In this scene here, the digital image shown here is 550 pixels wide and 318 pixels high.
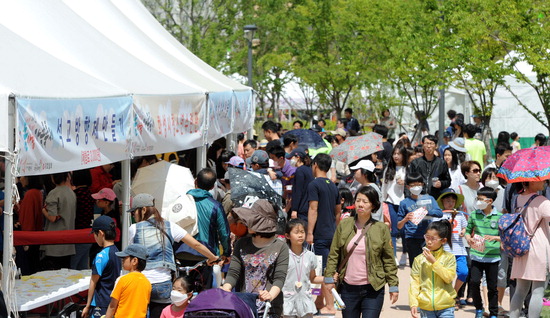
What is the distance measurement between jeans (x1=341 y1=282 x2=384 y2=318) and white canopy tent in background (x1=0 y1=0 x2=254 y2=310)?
8.78 ft

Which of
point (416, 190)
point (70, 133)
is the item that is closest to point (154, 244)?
point (70, 133)

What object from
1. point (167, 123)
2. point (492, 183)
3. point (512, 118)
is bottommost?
point (492, 183)

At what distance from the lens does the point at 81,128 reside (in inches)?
336

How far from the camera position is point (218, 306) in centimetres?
645

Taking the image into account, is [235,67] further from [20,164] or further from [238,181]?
[20,164]

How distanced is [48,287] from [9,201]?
2.05 m

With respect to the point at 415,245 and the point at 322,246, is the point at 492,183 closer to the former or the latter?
the point at 415,245

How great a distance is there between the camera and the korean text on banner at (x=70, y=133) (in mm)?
7461

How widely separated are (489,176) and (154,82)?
4.26m

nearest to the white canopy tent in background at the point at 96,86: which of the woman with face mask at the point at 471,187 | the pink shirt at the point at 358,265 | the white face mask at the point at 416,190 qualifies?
the pink shirt at the point at 358,265

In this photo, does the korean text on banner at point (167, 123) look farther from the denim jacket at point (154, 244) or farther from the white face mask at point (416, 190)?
the white face mask at point (416, 190)

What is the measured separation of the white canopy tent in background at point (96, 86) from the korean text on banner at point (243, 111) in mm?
955

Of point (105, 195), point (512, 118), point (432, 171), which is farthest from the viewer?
point (512, 118)

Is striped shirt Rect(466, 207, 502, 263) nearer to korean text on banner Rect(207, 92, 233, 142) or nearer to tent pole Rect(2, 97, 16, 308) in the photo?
korean text on banner Rect(207, 92, 233, 142)
